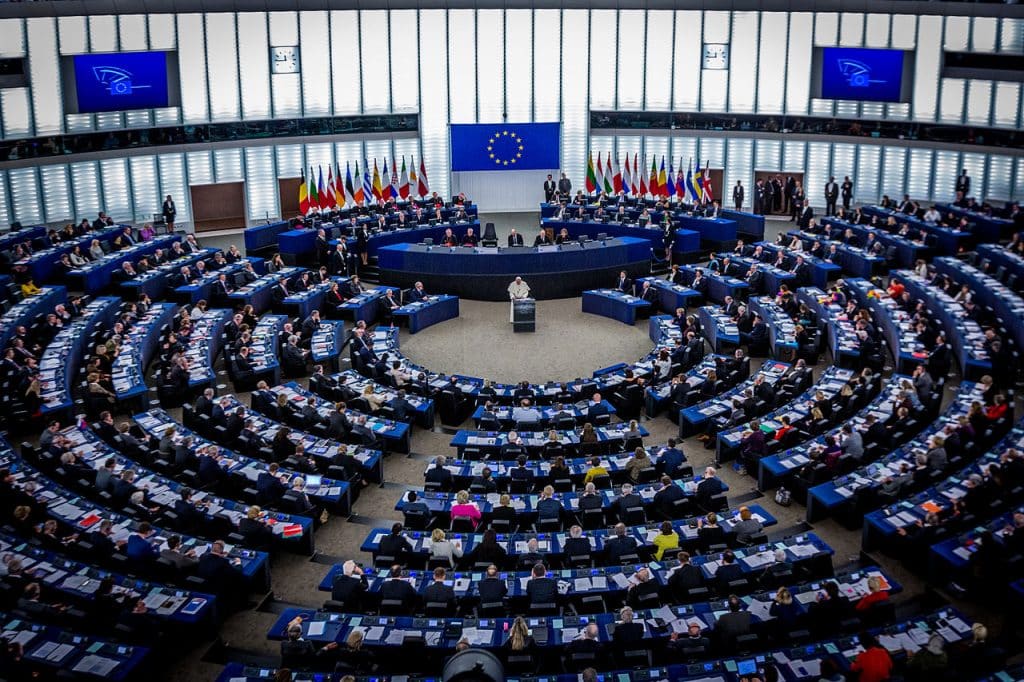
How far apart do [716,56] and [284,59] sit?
1967cm

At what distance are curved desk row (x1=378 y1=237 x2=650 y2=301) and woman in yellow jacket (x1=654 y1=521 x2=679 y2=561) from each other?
57.6 ft

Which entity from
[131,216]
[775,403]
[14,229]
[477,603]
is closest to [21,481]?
[477,603]

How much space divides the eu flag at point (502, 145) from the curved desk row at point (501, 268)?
1043 cm

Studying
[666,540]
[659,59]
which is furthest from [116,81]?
[666,540]

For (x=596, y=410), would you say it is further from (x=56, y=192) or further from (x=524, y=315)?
(x=56, y=192)

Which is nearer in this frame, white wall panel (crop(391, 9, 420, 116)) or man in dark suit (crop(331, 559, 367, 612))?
man in dark suit (crop(331, 559, 367, 612))

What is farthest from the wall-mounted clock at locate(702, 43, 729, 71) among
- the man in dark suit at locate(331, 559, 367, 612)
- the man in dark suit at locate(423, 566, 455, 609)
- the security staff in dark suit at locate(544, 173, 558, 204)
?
the man in dark suit at locate(331, 559, 367, 612)

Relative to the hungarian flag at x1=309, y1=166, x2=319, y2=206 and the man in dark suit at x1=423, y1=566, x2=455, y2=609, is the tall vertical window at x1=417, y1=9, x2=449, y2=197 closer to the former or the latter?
the hungarian flag at x1=309, y1=166, x2=319, y2=206

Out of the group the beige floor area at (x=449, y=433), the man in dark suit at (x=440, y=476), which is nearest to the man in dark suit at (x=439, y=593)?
the beige floor area at (x=449, y=433)

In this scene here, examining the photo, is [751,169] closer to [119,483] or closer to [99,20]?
[99,20]

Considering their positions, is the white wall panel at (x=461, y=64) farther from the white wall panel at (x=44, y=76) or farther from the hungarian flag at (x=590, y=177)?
the white wall panel at (x=44, y=76)

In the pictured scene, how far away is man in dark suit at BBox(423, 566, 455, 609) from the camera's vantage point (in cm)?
1354

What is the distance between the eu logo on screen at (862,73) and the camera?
39531 millimetres

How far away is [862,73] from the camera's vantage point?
131 feet
